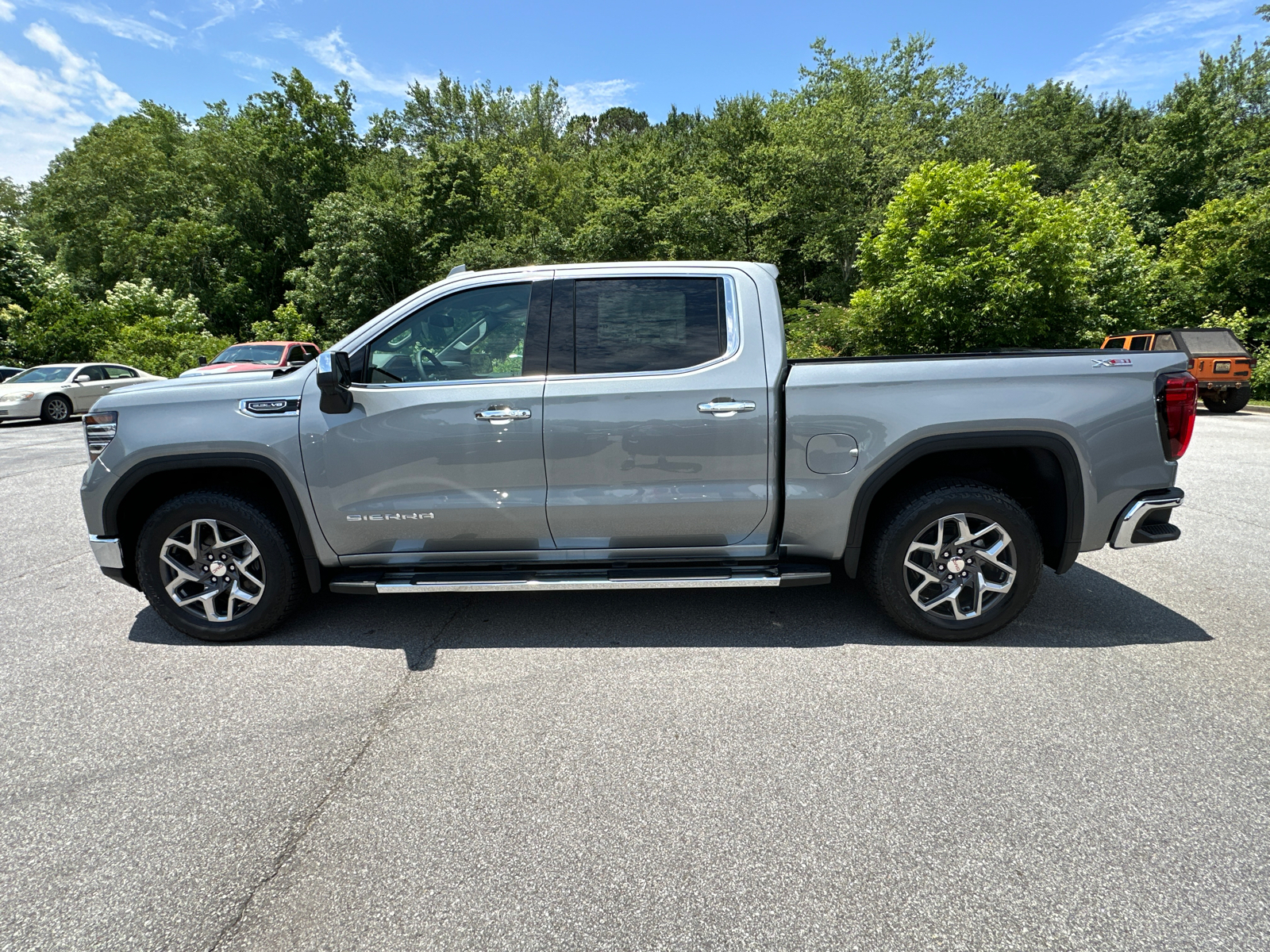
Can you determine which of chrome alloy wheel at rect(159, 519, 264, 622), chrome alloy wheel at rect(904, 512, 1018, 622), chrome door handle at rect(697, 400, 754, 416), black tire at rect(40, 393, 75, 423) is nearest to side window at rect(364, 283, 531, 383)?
chrome door handle at rect(697, 400, 754, 416)

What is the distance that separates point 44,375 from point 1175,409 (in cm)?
2323

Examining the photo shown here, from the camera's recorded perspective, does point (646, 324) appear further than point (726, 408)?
Yes

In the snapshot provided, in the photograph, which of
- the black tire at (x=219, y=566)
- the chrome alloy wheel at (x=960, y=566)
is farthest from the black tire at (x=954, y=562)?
the black tire at (x=219, y=566)

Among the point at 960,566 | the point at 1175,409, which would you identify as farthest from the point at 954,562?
the point at 1175,409

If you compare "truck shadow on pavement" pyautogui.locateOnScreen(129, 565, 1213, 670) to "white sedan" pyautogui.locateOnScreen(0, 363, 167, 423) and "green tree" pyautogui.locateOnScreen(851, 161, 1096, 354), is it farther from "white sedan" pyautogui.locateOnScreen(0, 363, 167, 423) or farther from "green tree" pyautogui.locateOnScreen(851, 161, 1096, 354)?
"green tree" pyautogui.locateOnScreen(851, 161, 1096, 354)

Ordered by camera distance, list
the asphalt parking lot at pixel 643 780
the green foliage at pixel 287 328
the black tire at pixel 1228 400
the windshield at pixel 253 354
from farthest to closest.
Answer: the green foliage at pixel 287 328
the windshield at pixel 253 354
the black tire at pixel 1228 400
the asphalt parking lot at pixel 643 780

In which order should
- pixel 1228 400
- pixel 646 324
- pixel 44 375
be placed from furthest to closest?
pixel 44 375 < pixel 1228 400 < pixel 646 324

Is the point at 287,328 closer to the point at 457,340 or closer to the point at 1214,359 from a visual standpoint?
the point at 457,340

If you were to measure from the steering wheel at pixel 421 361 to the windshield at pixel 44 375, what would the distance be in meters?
19.6

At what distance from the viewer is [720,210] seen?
34.0 metres

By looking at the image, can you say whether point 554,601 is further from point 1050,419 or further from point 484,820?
→ point 1050,419

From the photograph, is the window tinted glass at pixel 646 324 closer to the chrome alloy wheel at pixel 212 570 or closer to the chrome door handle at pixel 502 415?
the chrome door handle at pixel 502 415

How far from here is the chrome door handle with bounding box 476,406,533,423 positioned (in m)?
3.65

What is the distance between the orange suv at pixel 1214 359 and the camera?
14.8 meters
